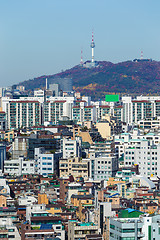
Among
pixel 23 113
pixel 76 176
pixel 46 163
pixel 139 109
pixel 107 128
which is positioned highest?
pixel 139 109

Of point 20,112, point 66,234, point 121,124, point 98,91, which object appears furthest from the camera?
point 98,91

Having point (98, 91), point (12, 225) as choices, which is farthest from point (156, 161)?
→ point (98, 91)

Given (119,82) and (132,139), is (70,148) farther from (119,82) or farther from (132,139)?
(119,82)

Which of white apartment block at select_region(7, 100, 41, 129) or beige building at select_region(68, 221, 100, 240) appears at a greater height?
white apartment block at select_region(7, 100, 41, 129)

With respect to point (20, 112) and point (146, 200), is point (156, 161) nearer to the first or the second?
point (146, 200)

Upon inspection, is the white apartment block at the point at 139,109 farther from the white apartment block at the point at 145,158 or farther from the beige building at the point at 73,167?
the beige building at the point at 73,167

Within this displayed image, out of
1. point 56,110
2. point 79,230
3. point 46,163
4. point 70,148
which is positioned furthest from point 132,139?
point 56,110

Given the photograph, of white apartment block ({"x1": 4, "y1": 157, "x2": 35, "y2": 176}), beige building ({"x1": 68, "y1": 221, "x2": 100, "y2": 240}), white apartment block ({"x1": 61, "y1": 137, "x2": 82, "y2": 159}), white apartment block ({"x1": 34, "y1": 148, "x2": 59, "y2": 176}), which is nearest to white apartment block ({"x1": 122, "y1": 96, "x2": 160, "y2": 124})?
white apartment block ({"x1": 61, "y1": 137, "x2": 82, "y2": 159})

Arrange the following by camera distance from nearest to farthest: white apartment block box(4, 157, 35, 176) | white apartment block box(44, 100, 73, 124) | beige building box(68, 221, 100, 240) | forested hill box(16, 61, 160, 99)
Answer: beige building box(68, 221, 100, 240)
white apartment block box(4, 157, 35, 176)
white apartment block box(44, 100, 73, 124)
forested hill box(16, 61, 160, 99)

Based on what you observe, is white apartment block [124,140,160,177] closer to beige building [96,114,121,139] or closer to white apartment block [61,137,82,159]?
white apartment block [61,137,82,159]
